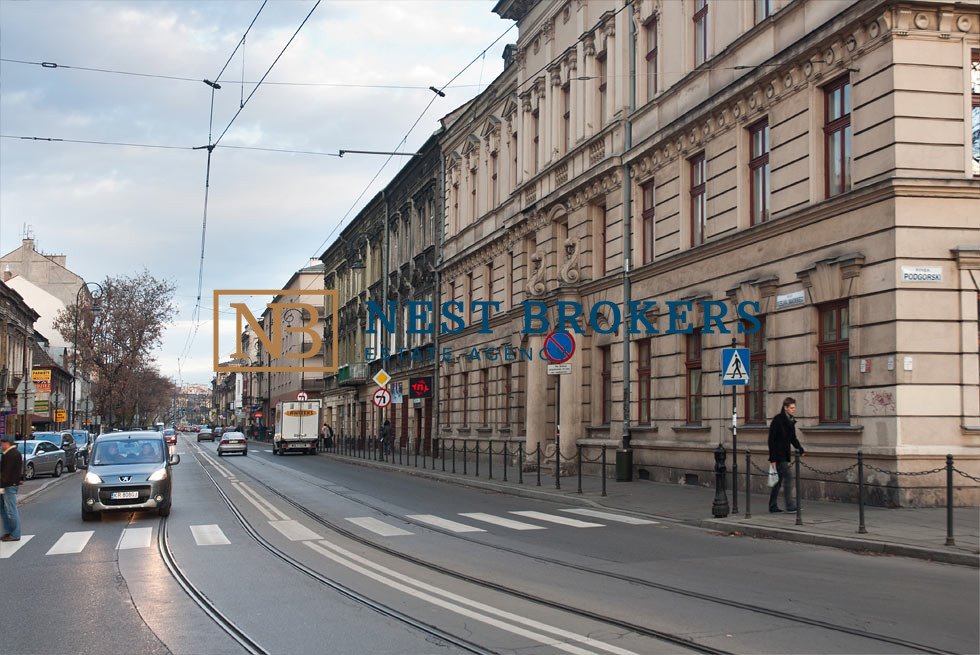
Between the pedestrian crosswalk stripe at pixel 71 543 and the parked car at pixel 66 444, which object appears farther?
the parked car at pixel 66 444

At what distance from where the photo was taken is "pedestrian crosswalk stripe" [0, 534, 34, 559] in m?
13.5

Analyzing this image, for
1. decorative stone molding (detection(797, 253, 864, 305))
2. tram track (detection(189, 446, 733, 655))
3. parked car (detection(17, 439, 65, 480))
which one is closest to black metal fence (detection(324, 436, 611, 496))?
decorative stone molding (detection(797, 253, 864, 305))

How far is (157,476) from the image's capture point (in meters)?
17.9

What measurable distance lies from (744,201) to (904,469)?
7.30 metres

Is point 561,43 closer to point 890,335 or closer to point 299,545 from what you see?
point 890,335

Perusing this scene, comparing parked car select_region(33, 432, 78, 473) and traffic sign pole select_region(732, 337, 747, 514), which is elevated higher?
traffic sign pole select_region(732, 337, 747, 514)

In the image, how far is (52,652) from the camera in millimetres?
7582

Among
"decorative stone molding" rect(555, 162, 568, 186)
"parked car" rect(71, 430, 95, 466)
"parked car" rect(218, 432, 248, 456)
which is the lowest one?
"parked car" rect(218, 432, 248, 456)

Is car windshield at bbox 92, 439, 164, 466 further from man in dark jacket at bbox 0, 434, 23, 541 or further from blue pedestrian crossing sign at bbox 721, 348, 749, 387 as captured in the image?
blue pedestrian crossing sign at bbox 721, 348, 749, 387

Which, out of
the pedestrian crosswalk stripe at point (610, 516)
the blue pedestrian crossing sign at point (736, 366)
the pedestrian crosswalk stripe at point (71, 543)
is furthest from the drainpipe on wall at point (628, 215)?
the pedestrian crosswalk stripe at point (71, 543)

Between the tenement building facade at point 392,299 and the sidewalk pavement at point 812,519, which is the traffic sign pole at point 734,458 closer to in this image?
the sidewalk pavement at point 812,519

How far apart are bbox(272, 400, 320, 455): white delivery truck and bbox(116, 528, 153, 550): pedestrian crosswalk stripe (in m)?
38.8

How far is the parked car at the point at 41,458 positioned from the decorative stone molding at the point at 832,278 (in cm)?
2631

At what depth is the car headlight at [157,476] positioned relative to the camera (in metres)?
17.7
